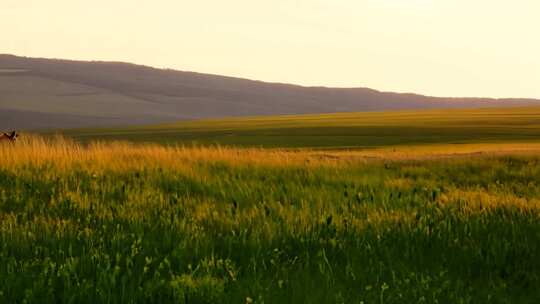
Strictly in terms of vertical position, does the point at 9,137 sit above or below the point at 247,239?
above

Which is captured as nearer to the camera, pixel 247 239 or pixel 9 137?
pixel 247 239

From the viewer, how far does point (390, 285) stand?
652 cm

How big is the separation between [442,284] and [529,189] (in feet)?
24.4

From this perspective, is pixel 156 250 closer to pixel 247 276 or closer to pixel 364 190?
pixel 247 276

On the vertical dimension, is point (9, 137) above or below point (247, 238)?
above

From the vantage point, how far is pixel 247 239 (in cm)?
755

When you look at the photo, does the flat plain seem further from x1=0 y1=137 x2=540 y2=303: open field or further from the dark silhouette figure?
the dark silhouette figure

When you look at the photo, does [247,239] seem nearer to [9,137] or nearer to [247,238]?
[247,238]

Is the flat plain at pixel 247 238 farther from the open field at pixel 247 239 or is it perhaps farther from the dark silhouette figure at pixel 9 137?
the dark silhouette figure at pixel 9 137

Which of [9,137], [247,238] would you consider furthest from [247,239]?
[9,137]

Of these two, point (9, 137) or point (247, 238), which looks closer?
point (247, 238)

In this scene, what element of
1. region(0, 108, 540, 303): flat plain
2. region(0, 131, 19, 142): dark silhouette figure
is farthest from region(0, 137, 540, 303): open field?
region(0, 131, 19, 142): dark silhouette figure

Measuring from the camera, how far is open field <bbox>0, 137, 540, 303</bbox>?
598cm

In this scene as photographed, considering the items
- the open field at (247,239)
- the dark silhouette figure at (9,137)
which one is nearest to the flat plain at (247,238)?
the open field at (247,239)
